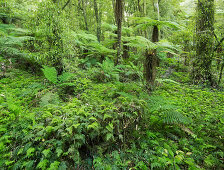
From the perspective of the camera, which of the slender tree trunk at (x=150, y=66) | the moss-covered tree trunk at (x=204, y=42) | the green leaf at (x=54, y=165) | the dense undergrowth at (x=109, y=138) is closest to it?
the green leaf at (x=54, y=165)

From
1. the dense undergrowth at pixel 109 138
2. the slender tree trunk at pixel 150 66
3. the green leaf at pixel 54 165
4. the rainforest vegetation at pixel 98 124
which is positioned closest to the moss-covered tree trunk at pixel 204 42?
the rainforest vegetation at pixel 98 124

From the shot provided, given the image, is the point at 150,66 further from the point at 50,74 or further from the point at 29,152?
the point at 29,152

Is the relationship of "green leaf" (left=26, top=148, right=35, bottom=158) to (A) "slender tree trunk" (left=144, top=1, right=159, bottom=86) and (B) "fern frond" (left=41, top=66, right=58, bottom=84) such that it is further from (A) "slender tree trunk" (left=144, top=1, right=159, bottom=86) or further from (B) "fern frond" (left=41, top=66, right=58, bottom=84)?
(A) "slender tree trunk" (left=144, top=1, right=159, bottom=86)

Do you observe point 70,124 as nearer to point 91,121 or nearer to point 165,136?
point 91,121

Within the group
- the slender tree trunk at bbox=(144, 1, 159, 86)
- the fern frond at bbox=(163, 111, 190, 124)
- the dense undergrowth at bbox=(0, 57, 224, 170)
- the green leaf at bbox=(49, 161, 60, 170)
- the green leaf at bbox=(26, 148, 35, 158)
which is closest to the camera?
the green leaf at bbox=(49, 161, 60, 170)

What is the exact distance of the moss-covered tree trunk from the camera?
4492 millimetres

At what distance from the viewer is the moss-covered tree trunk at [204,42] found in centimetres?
449

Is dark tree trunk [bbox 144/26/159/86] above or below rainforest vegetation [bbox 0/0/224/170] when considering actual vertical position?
above

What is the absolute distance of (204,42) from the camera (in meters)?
4.61

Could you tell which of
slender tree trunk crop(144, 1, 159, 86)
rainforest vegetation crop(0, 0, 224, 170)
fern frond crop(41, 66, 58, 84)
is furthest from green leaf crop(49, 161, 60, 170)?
slender tree trunk crop(144, 1, 159, 86)

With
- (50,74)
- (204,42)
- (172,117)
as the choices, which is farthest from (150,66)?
(50,74)

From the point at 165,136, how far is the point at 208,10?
476 centimetres

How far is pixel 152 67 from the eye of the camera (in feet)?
12.8

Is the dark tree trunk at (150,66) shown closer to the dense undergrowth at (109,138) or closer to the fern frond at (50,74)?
the dense undergrowth at (109,138)
